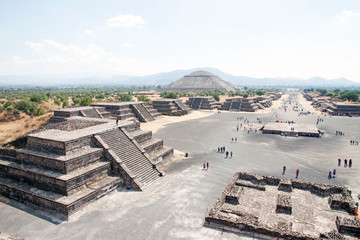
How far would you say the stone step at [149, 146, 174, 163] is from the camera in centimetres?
2521

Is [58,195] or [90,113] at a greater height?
[90,113]

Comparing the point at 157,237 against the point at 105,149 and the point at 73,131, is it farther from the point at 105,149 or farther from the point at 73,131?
the point at 73,131

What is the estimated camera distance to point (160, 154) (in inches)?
1032

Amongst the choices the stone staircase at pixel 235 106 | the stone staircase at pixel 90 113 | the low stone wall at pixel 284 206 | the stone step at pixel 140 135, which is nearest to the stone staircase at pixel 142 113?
the stone staircase at pixel 90 113

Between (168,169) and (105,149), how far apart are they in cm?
732

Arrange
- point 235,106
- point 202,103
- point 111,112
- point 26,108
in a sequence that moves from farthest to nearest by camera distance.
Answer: point 202,103 < point 235,106 < point 26,108 < point 111,112

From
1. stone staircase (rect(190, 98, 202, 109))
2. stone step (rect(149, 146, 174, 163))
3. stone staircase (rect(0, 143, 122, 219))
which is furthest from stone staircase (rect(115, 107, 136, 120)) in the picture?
stone staircase (rect(190, 98, 202, 109))

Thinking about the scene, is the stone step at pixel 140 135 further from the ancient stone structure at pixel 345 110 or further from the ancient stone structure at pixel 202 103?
the ancient stone structure at pixel 345 110

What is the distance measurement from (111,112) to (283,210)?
1693 inches

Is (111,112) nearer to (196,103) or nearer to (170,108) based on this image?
(170,108)

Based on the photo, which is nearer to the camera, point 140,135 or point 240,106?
point 140,135

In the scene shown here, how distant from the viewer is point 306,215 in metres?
15.9

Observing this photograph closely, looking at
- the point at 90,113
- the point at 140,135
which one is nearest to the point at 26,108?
the point at 90,113

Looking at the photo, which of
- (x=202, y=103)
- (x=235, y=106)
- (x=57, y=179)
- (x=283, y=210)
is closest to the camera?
(x=283, y=210)
